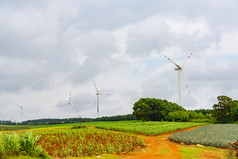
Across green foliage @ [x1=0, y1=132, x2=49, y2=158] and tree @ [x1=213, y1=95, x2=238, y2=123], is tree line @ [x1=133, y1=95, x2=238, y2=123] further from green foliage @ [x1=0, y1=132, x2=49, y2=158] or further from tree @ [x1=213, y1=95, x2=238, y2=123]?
green foliage @ [x1=0, y1=132, x2=49, y2=158]

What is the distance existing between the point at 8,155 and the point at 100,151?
9.23m

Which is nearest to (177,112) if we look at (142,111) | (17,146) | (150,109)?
(150,109)

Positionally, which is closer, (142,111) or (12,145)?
(12,145)

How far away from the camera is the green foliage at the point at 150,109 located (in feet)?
203

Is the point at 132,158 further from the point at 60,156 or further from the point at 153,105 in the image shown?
the point at 153,105

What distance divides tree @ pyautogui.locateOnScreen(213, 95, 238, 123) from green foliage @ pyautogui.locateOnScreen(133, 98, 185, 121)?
50.3 ft

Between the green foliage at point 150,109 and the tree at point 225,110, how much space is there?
15.3 meters

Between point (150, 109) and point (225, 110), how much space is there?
21190mm

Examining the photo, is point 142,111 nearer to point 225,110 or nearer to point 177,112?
point 177,112

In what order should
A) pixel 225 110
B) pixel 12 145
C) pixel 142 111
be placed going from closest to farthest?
pixel 12 145, pixel 225 110, pixel 142 111

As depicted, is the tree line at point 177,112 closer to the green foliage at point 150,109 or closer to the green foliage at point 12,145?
the green foliage at point 150,109

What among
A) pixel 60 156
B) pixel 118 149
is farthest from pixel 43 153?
pixel 118 149

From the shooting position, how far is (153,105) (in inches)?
2564

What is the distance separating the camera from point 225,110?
55125 millimetres
